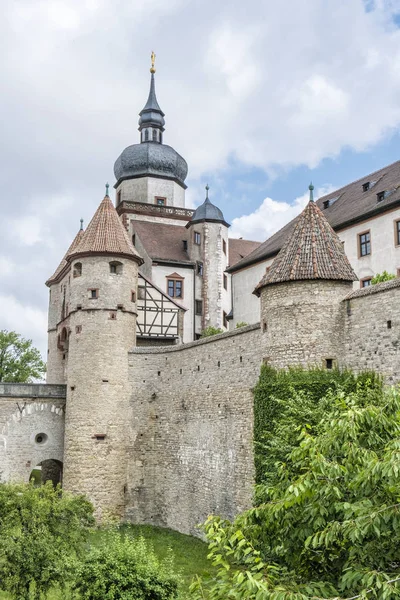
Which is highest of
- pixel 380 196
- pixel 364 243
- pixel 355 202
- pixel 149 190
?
pixel 149 190

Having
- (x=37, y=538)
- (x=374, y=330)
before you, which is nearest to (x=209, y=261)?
(x=374, y=330)

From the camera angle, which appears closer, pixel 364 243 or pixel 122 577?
pixel 122 577

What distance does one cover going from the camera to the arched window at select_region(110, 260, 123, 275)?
101ft

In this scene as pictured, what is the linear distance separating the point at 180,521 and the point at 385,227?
1599 cm

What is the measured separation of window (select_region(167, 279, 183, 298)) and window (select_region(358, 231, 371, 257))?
14003mm

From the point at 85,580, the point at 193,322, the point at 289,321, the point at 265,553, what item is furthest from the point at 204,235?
the point at 265,553

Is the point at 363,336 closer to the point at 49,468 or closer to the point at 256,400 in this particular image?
the point at 256,400

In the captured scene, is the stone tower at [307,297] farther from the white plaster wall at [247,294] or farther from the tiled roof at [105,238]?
the white plaster wall at [247,294]

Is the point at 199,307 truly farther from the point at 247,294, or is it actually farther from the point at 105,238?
the point at 105,238

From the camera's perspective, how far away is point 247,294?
40.7 meters

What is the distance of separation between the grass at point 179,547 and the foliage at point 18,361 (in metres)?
29.5

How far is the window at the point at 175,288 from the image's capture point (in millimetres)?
43000

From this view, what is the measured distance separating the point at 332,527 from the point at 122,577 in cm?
777

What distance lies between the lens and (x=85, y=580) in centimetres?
1434
